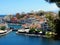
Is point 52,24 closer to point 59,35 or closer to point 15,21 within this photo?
point 59,35

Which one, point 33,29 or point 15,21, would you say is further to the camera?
point 15,21

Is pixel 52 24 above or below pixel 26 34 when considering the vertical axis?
above

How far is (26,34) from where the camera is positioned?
21.2m

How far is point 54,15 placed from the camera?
1.30 meters

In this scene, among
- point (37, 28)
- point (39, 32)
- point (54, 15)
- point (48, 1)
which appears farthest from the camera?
point (37, 28)

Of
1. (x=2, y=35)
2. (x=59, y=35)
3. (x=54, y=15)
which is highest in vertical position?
(x=54, y=15)

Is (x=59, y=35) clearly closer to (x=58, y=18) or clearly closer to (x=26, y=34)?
(x=58, y=18)

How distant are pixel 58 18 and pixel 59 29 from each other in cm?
6

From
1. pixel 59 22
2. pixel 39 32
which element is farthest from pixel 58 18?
pixel 39 32

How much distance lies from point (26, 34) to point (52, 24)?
65.7ft

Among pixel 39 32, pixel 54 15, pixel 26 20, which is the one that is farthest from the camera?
pixel 26 20

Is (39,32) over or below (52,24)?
below

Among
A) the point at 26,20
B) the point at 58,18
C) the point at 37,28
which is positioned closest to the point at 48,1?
the point at 58,18

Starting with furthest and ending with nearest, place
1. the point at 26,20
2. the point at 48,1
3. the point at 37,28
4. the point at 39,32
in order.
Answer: the point at 26,20, the point at 37,28, the point at 39,32, the point at 48,1
